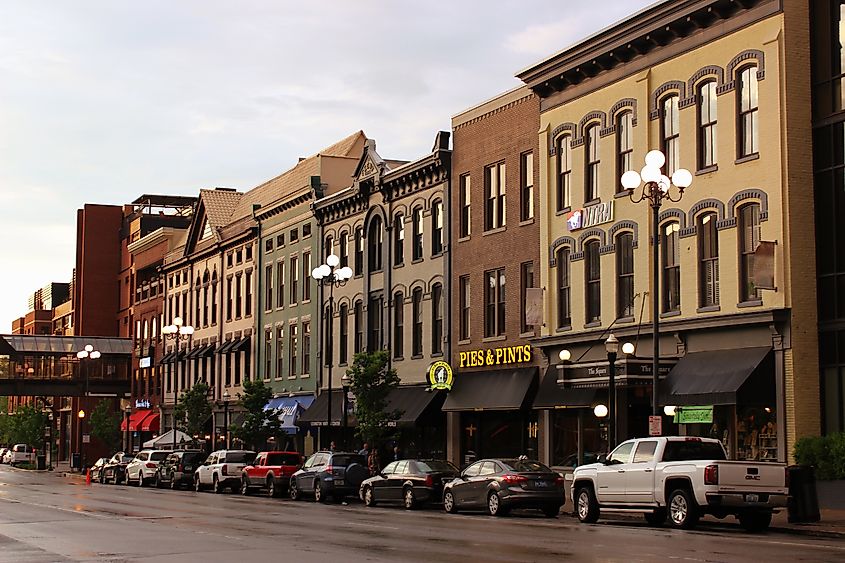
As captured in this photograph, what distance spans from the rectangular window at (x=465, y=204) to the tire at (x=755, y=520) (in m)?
21.9

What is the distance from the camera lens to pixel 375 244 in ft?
174

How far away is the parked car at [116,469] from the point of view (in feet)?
203

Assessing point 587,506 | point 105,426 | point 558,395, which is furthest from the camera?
point 105,426

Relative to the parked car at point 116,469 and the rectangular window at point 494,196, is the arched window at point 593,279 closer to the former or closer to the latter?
the rectangular window at point 494,196

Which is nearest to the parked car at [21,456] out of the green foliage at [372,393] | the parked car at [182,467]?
the parked car at [182,467]

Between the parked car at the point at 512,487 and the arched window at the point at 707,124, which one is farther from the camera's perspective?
the arched window at the point at 707,124

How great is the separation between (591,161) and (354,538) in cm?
1957

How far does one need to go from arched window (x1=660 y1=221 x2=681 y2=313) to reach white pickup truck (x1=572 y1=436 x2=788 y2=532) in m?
8.24

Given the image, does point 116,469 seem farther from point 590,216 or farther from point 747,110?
point 747,110

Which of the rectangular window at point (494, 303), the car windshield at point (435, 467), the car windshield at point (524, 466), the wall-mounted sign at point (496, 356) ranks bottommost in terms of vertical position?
the car windshield at point (435, 467)

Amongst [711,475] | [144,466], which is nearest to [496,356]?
[711,475]

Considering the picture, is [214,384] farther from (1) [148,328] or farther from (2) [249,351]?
(1) [148,328]

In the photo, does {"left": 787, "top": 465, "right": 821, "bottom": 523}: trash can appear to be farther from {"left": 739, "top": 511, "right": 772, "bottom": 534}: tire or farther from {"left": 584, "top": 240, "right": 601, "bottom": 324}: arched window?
{"left": 584, "top": 240, "right": 601, "bottom": 324}: arched window

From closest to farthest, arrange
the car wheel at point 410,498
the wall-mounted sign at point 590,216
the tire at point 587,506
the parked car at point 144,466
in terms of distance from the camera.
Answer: the tire at point 587,506, the car wheel at point 410,498, the wall-mounted sign at point 590,216, the parked car at point 144,466
